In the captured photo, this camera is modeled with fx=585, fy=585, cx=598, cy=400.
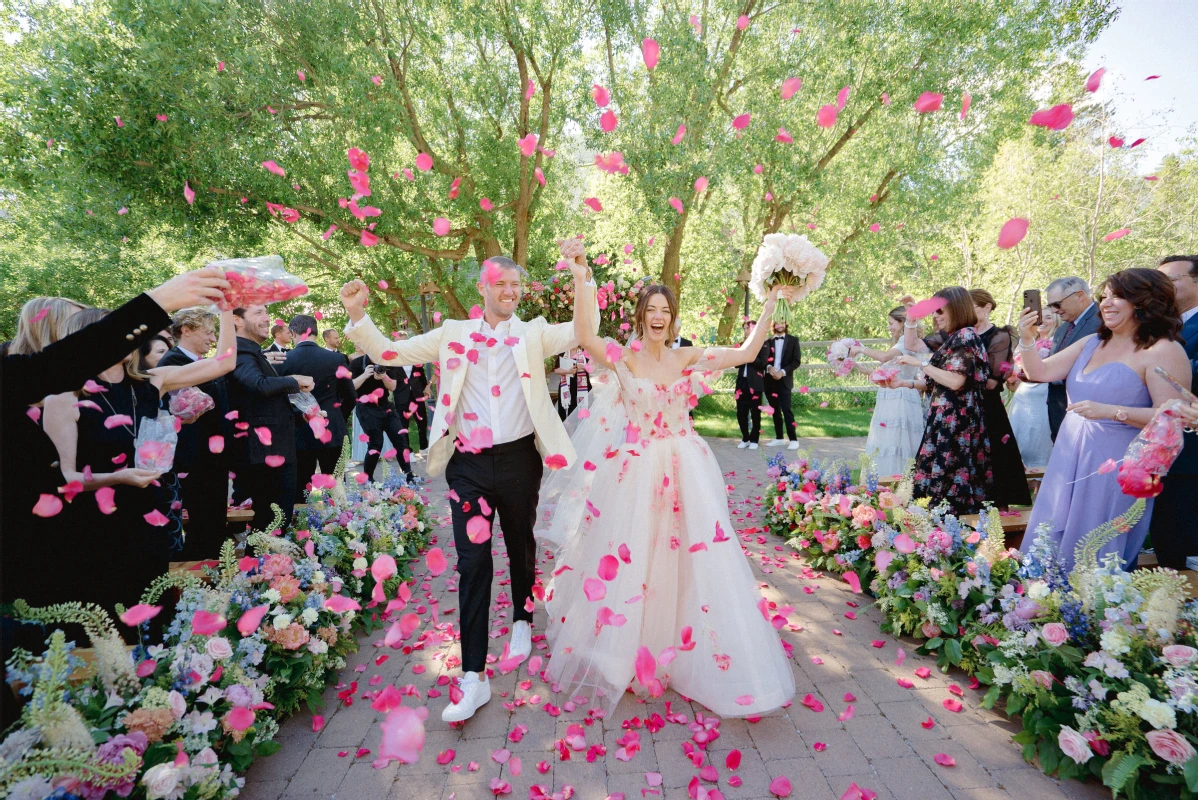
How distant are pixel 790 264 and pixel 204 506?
509 cm

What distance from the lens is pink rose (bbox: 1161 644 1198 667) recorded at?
245cm

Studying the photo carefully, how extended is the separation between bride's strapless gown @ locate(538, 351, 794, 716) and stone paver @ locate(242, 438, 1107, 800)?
180 mm

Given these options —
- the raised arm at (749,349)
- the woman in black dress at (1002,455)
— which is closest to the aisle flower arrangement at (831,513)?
the woman in black dress at (1002,455)

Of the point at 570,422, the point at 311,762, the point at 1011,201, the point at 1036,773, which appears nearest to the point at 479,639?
the point at 311,762

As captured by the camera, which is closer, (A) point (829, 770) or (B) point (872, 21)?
(A) point (829, 770)

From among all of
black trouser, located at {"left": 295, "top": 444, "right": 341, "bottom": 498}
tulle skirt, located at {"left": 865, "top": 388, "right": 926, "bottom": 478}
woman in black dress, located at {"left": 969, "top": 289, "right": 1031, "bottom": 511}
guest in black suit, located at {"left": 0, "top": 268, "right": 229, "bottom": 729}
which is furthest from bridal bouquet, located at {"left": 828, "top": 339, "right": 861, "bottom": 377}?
guest in black suit, located at {"left": 0, "top": 268, "right": 229, "bottom": 729}

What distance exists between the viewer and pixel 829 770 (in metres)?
2.87

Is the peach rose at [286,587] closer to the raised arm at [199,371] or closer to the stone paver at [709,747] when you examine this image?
the stone paver at [709,747]

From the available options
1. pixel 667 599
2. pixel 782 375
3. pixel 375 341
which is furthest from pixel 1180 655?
pixel 782 375

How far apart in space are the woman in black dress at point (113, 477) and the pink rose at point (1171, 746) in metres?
4.55

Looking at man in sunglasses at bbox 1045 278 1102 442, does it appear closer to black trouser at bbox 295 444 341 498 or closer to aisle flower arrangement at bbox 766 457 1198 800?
aisle flower arrangement at bbox 766 457 1198 800

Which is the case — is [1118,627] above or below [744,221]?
below

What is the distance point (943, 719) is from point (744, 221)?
526 inches

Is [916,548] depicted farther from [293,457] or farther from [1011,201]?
[1011,201]
